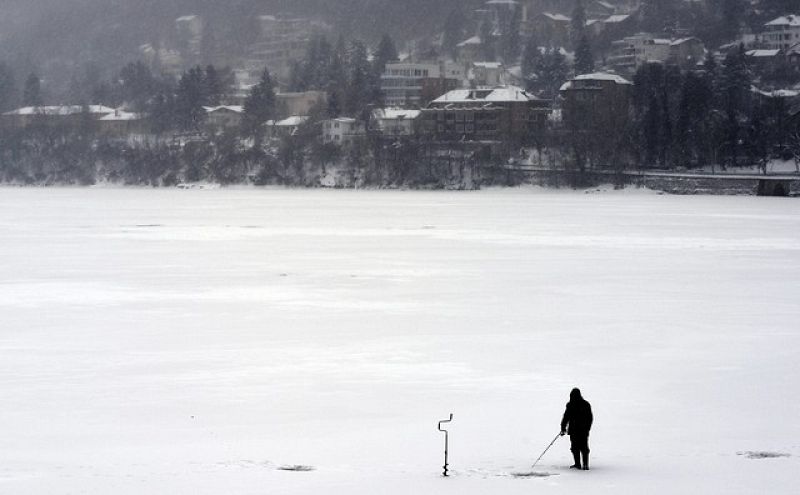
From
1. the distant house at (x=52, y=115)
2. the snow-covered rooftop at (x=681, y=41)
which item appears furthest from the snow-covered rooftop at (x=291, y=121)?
the snow-covered rooftop at (x=681, y=41)

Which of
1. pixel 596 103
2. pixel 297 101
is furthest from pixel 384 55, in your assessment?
pixel 596 103

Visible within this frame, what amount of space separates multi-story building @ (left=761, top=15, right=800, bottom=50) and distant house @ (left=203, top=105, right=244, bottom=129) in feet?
200

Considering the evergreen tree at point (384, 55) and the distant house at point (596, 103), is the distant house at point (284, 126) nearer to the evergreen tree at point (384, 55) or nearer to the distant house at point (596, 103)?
the distant house at point (596, 103)

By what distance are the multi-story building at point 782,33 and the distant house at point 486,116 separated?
41215mm

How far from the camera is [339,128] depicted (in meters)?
128

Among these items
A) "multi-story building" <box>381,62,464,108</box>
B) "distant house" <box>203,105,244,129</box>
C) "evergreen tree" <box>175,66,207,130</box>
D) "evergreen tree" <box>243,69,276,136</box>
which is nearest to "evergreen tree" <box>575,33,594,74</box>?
"multi-story building" <box>381,62,464,108</box>

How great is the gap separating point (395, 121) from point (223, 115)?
24.8m

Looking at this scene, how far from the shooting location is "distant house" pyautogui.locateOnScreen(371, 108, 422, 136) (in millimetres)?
123550

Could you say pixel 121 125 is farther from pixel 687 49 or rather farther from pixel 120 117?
pixel 687 49

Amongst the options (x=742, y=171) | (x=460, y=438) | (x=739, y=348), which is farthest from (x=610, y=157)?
(x=460, y=438)

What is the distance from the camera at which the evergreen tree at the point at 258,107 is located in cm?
13475

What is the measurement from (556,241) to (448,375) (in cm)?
2620

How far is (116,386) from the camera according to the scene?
17719 mm

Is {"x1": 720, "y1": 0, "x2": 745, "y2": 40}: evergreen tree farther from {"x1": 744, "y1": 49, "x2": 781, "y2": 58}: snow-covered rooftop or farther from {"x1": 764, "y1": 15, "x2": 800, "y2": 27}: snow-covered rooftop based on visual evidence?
{"x1": 744, "y1": 49, "x2": 781, "y2": 58}: snow-covered rooftop
